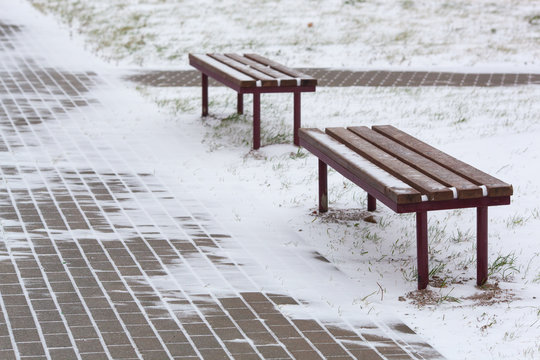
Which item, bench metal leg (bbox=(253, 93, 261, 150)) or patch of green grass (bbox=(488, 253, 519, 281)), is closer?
patch of green grass (bbox=(488, 253, 519, 281))

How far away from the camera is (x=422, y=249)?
630 centimetres

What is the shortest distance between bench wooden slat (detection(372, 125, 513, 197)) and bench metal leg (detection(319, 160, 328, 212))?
1.88ft

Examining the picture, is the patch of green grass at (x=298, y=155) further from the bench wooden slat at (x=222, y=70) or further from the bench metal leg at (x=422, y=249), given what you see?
the bench metal leg at (x=422, y=249)

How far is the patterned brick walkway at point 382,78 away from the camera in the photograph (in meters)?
13.7

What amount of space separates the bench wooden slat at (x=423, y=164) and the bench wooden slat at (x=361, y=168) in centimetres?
25

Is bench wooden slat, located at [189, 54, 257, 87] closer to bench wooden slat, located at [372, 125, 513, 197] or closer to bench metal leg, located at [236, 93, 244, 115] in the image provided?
bench metal leg, located at [236, 93, 244, 115]

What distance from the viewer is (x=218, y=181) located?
9.12m

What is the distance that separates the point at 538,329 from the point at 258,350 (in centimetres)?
161

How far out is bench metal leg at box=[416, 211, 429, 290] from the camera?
20.5 ft

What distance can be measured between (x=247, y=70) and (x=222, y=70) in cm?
26

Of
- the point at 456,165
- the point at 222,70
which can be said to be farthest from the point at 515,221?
the point at 222,70

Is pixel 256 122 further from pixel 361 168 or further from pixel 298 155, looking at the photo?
pixel 361 168

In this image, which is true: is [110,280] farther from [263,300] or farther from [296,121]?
[296,121]

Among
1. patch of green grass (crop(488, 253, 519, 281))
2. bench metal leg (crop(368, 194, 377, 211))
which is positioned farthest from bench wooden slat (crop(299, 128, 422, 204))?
patch of green grass (crop(488, 253, 519, 281))
